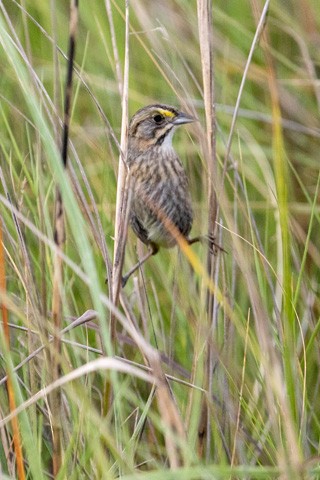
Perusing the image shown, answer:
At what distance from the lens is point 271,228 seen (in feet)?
12.0

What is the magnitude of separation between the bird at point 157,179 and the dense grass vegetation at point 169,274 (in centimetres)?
9

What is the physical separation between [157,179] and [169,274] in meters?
0.35

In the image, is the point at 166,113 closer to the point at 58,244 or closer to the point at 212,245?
the point at 212,245

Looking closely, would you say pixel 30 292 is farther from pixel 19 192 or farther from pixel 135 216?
pixel 135 216

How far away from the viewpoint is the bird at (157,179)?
126 inches

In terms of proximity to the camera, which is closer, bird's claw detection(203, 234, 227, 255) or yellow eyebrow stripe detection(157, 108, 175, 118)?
bird's claw detection(203, 234, 227, 255)

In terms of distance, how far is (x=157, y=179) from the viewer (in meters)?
3.32

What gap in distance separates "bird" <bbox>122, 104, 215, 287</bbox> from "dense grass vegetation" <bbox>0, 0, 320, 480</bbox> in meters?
0.09

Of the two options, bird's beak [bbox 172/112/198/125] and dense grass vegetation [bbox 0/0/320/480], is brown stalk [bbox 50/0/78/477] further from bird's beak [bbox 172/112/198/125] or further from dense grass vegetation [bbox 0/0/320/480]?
bird's beak [bbox 172/112/198/125]

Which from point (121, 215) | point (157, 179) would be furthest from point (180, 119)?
point (121, 215)

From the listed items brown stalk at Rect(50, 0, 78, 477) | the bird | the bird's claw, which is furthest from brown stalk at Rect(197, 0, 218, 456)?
the bird

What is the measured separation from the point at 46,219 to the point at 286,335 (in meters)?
0.80

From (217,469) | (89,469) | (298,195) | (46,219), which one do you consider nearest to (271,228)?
(298,195)

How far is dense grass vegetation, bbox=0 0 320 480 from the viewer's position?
6.72 ft
